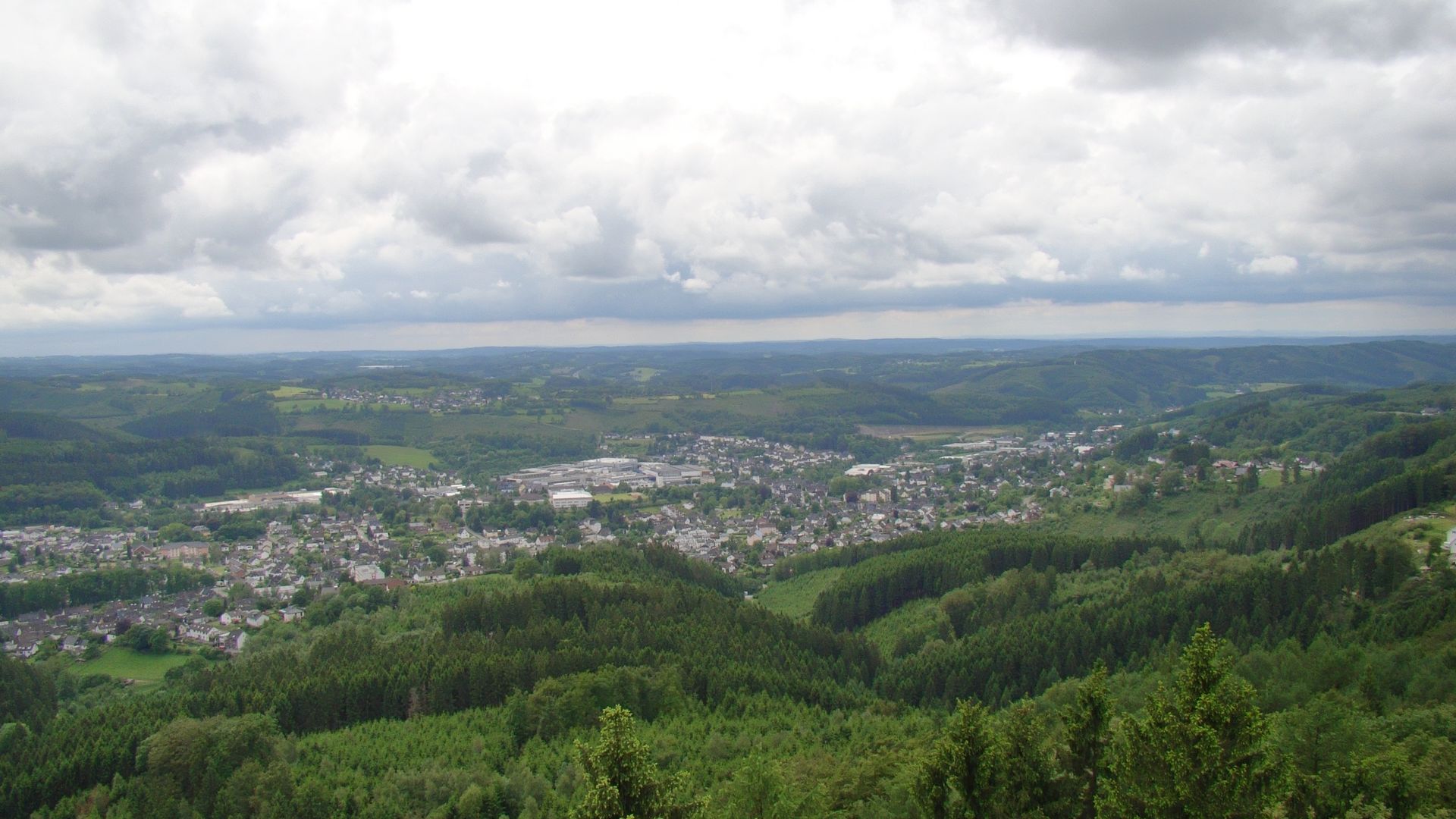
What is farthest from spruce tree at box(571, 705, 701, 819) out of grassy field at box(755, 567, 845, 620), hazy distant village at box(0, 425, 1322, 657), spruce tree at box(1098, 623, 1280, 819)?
hazy distant village at box(0, 425, 1322, 657)

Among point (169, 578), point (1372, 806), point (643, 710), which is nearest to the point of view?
point (1372, 806)

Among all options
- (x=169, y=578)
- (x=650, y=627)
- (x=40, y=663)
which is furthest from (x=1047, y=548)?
(x=169, y=578)

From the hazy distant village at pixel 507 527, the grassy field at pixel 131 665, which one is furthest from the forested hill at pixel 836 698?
the hazy distant village at pixel 507 527

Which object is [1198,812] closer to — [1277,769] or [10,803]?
[1277,769]

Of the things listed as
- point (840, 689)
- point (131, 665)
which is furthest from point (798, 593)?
point (131, 665)

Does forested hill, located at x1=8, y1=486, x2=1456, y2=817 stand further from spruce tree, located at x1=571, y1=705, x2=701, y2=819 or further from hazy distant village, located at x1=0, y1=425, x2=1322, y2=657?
hazy distant village, located at x1=0, y1=425, x2=1322, y2=657

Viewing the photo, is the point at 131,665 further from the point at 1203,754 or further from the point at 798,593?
the point at 1203,754

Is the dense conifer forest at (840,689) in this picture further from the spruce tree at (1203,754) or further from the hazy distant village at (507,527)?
the hazy distant village at (507,527)
